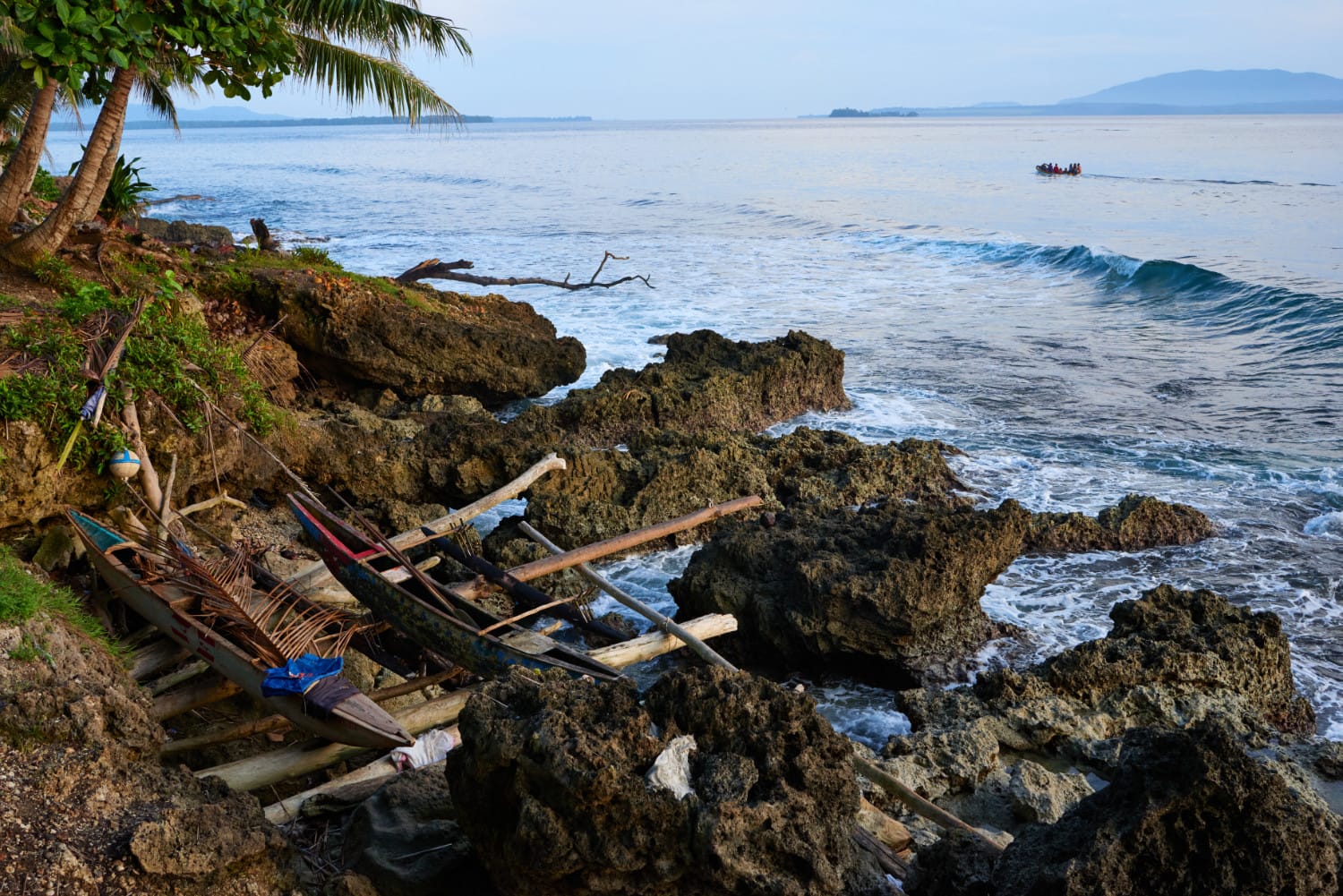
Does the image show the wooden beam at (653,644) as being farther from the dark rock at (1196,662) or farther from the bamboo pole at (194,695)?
the dark rock at (1196,662)

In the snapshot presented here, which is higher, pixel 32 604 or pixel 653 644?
pixel 32 604

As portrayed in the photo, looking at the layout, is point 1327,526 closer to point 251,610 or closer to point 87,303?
point 251,610

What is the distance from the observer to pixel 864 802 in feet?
14.4

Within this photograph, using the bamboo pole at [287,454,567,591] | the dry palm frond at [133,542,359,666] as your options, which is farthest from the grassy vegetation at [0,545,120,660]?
the bamboo pole at [287,454,567,591]

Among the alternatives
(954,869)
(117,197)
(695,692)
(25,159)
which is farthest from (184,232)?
(954,869)

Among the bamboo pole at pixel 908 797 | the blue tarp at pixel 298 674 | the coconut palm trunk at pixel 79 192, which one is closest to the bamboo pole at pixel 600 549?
the blue tarp at pixel 298 674

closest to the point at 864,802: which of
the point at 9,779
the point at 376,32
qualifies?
the point at 9,779

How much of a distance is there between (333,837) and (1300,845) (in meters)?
3.48

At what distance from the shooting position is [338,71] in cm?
1231

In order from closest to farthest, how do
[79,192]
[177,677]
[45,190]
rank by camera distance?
[177,677] → [79,192] → [45,190]

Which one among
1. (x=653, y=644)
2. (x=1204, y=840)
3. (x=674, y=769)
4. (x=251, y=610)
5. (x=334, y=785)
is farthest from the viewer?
(x=653, y=644)

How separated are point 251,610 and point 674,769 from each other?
2605 millimetres

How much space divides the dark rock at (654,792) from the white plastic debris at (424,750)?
1109 millimetres

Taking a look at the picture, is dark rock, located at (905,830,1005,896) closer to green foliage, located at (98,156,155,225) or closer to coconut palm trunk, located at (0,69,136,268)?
coconut palm trunk, located at (0,69,136,268)
